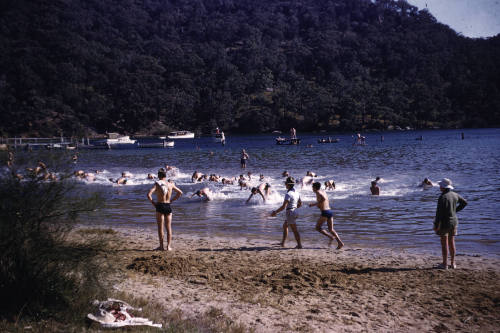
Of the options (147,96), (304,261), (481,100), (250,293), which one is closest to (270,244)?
(304,261)

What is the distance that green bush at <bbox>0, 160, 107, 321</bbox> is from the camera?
4.92 metres

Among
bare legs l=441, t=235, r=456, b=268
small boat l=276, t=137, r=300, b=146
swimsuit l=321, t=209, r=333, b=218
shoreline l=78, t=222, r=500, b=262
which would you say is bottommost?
shoreline l=78, t=222, r=500, b=262

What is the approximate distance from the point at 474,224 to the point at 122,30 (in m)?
199

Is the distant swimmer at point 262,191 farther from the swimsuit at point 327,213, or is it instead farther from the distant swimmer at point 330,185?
the swimsuit at point 327,213

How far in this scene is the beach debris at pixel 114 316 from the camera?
16.3 ft

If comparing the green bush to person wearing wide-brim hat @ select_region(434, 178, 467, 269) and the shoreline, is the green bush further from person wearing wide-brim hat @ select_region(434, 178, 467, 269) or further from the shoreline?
person wearing wide-brim hat @ select_region(434, 178, 467, 269)

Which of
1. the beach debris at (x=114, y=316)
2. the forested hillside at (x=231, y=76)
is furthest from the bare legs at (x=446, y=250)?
the forested hillside at (x=231, y=76)

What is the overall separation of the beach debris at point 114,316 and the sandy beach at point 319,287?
1.44 ft

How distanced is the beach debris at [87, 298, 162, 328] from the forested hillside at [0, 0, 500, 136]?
3272 inches

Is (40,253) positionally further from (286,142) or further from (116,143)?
(116,143)

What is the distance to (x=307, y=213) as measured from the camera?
1380 cm

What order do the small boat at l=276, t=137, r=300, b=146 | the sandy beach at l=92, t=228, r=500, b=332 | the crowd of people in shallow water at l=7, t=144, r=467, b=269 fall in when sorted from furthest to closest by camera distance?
the small boat at l=276, t=137, r=300, b=146 → the sandy beach at l=92, t=228, r=500, b=332 → the crowd of people in shallow water at l=7, t=144, r=467, b=269

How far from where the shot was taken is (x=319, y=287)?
7.02 metres

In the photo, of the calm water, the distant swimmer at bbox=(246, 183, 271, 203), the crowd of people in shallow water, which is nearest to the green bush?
the crowd of people in shallow water
